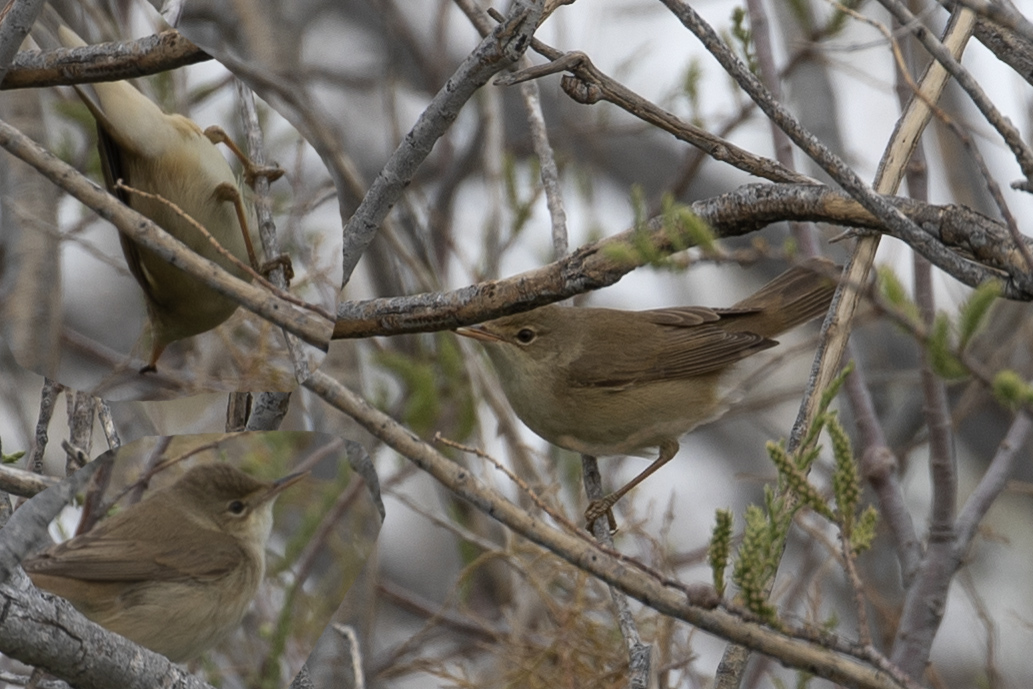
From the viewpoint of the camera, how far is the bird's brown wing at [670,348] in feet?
6.73

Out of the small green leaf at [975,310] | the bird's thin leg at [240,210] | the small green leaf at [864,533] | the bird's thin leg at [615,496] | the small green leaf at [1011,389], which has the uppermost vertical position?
the bird's thin leg at [615,496]

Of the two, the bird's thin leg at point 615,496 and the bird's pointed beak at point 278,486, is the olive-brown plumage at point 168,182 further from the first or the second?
the bird's thin leg at point 615,496

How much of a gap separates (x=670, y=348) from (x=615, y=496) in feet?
1.33

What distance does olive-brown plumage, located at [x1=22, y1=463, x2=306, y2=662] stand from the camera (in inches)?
37.1

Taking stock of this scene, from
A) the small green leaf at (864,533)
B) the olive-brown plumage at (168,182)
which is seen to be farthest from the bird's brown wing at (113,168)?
the small green leaf at (864,533)

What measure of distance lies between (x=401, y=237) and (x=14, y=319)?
1777 mm

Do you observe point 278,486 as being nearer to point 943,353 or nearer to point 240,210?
point 240,210

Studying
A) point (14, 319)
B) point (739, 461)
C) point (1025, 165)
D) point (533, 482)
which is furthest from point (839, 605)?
point (14, 319)

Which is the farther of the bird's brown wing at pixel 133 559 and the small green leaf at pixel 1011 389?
the bird's brown wing at pixel 133 559

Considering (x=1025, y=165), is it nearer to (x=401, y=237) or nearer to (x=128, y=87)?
(x=128, y=87)

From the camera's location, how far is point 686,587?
2.77 feet

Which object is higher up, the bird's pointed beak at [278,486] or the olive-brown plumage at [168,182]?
the olive-brown plumage at [168,182]

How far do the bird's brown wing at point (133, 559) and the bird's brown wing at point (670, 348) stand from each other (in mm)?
1086

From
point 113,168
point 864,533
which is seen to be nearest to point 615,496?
point 864,533
